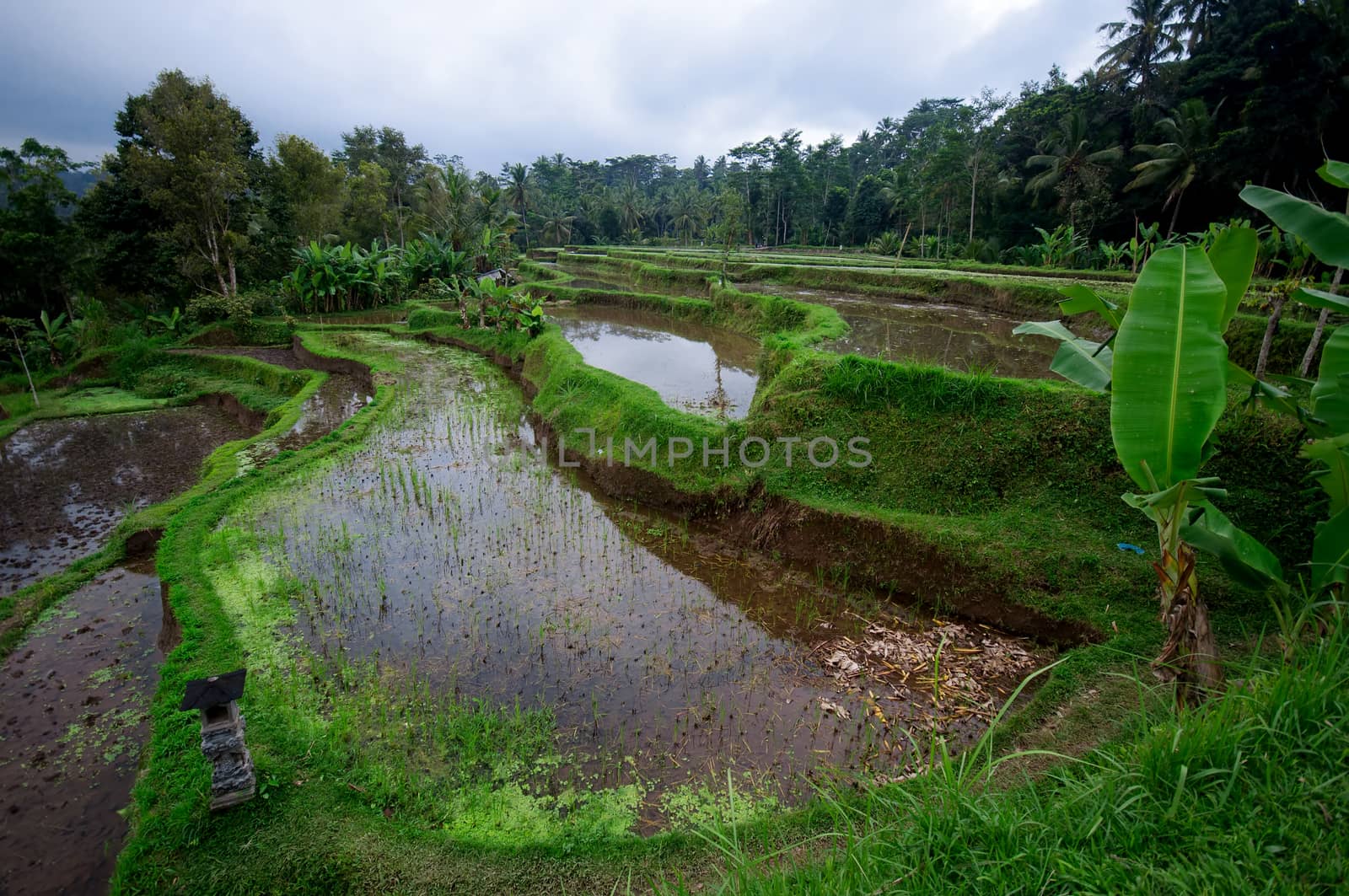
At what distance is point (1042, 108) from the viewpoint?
80.3 feet

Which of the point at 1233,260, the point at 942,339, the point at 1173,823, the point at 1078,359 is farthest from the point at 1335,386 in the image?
the point at 942,339

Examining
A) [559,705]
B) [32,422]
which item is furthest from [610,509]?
[32,422]

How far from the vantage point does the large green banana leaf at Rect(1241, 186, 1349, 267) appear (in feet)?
9.43

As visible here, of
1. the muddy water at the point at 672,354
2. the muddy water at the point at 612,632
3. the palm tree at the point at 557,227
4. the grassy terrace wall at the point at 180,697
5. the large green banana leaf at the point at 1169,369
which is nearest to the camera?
the large green banana leaf at the point at 1169,369

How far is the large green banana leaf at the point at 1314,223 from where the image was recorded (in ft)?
9.43

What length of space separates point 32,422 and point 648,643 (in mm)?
14010

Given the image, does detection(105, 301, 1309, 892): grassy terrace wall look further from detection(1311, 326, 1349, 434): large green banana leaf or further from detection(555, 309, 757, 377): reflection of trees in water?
detection(555, 309, 757, 377): reflection of trees in water

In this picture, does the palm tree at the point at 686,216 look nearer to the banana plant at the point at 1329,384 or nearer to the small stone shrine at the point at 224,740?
the banana plant at the point at 1329,384

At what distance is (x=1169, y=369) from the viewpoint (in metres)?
2.89

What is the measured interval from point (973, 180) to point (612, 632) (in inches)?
1149

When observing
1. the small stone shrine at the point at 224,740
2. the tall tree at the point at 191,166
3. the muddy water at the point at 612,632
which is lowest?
the muddy water at the point at 612,632

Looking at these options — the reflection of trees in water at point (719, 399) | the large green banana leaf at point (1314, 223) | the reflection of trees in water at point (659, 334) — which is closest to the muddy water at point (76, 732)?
the large green banana leaf at point (1314, 223)

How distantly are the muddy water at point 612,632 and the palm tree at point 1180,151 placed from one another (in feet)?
58.7

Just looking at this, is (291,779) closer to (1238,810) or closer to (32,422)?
(1238,810)
